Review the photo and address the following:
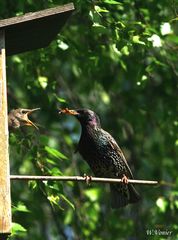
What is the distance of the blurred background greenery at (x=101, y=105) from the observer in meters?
5.07

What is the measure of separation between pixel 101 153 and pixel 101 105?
3132mm

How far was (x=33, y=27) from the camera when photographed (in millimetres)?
4441

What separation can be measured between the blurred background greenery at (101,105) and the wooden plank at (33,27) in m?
0.31

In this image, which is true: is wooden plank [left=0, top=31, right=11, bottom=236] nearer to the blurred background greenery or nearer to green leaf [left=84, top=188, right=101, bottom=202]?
the blurred background greenery

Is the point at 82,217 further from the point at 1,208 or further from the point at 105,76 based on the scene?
the point at 1,208

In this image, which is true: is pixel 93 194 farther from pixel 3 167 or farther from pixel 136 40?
pixel 3 167

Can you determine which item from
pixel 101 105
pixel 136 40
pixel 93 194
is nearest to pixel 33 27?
pixel 136 40

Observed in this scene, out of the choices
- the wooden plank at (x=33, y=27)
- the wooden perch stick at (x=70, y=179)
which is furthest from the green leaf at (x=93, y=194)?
the wooden perch stick at (x=70, y=179)

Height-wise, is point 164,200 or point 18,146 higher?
point 18,146

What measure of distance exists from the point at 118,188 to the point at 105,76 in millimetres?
1695

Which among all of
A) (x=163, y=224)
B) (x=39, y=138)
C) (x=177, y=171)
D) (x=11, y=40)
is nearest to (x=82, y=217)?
(x=163, y=224)

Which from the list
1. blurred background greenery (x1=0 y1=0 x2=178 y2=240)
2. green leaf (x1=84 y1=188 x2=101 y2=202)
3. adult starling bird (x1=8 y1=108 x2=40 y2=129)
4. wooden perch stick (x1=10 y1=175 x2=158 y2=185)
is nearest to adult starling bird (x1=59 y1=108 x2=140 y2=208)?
blurred background greenery (x1=0 y1=0 x2=178 y2=240)

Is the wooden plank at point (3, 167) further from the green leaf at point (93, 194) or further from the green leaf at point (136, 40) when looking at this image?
the green leaf at point (93, 194)

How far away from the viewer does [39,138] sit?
511 cm
